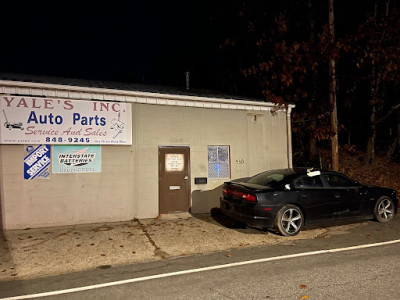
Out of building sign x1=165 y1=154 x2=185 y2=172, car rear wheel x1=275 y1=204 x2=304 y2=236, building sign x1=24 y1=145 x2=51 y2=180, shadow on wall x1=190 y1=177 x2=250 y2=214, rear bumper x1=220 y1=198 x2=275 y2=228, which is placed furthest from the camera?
shadow on wall x1=190 y1=177 x2=250 y2=214

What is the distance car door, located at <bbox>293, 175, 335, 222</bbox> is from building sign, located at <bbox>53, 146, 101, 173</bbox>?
16.9ft

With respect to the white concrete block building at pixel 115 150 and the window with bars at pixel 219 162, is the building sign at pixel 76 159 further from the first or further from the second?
the window with bars at pixel 219 162

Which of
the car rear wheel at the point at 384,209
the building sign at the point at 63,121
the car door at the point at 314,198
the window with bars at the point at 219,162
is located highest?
the building sign at the point at 63,121

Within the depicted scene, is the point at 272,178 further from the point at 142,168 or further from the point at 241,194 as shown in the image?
the point at 142,168

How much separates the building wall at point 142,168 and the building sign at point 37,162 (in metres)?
0.13

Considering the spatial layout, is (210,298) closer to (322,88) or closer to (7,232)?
(7,232)

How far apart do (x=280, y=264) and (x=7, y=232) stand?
6170 mm

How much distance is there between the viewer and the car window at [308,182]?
668 cm

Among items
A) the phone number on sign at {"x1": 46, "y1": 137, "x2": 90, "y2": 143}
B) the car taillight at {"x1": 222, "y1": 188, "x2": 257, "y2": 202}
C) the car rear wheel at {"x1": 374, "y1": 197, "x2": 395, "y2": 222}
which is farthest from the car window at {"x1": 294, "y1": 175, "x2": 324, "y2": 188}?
the phone number on sign at {"x1": 46, "y1": 137, "x2": 90, "y2": 143}

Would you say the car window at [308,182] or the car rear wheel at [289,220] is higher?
the car window at [308,182]

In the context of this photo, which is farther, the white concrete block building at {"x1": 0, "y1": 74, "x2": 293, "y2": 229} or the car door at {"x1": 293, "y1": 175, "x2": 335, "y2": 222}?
the white concrete block building at {"x1": 0, "y1": 74, "x2": 293, "y2": 229}

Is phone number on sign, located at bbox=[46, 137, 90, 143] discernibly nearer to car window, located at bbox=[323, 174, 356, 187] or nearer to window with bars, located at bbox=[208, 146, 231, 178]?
window with bars, located at bbox=[208, 146, 231, 178]

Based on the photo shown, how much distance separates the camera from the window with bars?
9211mm

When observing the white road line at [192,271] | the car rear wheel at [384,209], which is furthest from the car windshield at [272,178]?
the car rear wheel at [384,209]
